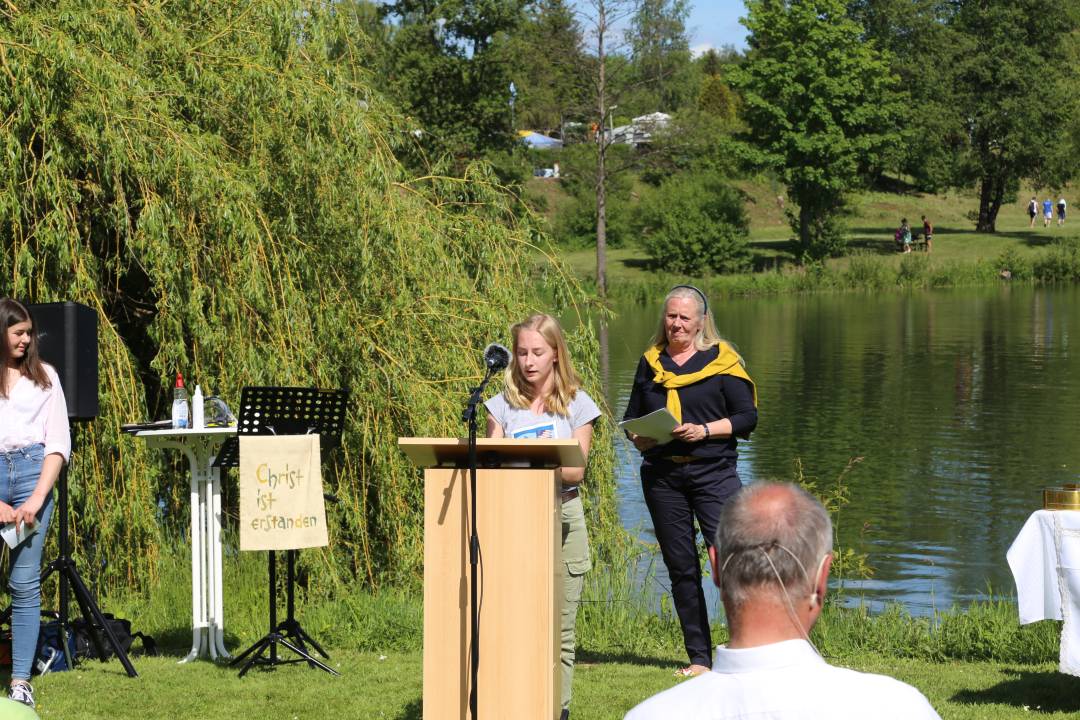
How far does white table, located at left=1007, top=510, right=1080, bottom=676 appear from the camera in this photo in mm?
6059

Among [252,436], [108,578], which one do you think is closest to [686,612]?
[252,436]

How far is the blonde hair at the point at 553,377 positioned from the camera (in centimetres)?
587

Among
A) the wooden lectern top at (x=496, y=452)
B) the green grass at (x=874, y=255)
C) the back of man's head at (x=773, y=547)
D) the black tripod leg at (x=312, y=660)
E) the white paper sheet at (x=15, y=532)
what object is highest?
the green grass at (x=874, y=255)

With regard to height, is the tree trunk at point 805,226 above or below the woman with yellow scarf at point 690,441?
above

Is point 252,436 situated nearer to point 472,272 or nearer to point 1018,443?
point 472,272

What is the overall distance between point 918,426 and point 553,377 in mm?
15906

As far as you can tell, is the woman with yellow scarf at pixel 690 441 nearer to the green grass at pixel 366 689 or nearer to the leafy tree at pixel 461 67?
the green grass at pixel 366 689

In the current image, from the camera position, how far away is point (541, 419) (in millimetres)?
5875

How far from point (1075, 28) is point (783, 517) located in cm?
7494

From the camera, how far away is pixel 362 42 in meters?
11.2

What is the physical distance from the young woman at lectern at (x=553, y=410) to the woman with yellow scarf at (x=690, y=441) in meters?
0.82

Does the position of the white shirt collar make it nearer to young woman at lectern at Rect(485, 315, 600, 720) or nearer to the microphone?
the microphone

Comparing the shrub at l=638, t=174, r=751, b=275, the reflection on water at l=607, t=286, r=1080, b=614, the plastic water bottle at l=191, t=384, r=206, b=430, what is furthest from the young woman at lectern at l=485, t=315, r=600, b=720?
the shrub at l=638, t=174, r=751, b=275

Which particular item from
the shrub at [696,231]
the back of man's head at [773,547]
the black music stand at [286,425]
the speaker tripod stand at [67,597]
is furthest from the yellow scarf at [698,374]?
the shrub at [696,231]
